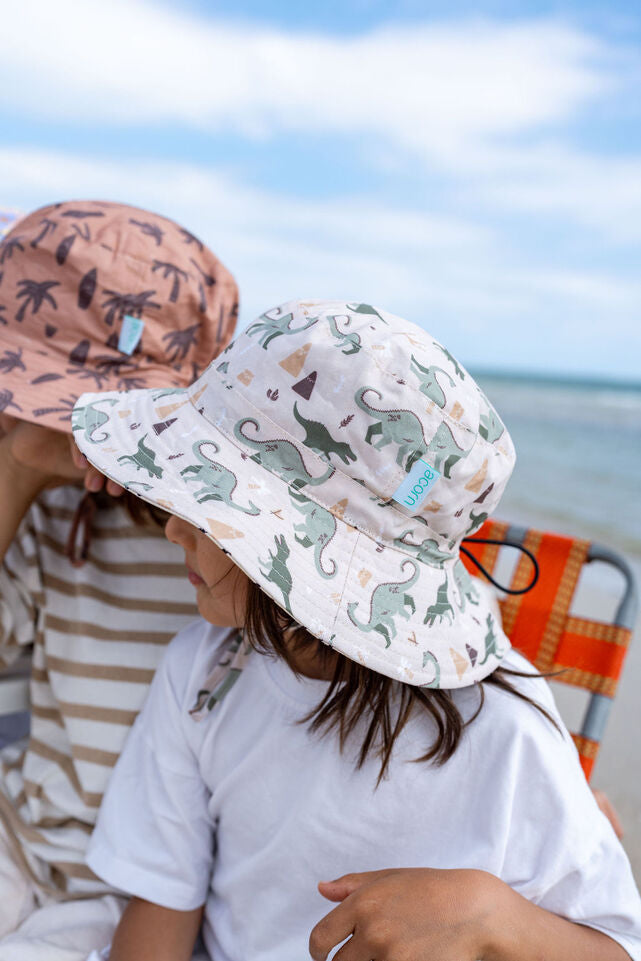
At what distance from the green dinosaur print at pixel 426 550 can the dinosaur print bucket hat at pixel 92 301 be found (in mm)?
493

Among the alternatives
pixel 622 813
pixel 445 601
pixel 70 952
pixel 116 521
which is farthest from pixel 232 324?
pixel 622 813

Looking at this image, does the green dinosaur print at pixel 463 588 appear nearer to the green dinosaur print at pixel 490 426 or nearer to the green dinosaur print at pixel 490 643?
the green dinosaur print at pixel 490 643

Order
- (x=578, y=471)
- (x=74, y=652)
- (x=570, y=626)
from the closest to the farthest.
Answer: (x=74, y=652) < (x=570, y=626) < (x=578, y=471)

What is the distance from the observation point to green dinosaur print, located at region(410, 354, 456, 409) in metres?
0.72

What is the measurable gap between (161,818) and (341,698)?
1.04 ft

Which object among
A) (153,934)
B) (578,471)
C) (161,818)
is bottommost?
(153,934)

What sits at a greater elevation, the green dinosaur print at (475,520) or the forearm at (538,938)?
the green dinosaur print at (475,520)

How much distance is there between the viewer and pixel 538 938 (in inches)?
28.6

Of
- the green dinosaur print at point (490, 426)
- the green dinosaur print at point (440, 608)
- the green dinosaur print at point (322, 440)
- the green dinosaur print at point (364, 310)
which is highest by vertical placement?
the green dinosaur print at point (364, 310)

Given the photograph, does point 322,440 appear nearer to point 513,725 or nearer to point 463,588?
point 463,588

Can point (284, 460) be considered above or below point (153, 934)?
above

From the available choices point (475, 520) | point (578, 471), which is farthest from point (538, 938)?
point (578, 471)

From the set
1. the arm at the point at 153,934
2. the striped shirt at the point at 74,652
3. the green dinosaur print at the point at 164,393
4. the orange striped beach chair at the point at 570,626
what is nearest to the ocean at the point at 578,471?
the orange striped beach chair at the point at 570,626

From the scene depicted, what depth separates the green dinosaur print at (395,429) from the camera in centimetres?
71
